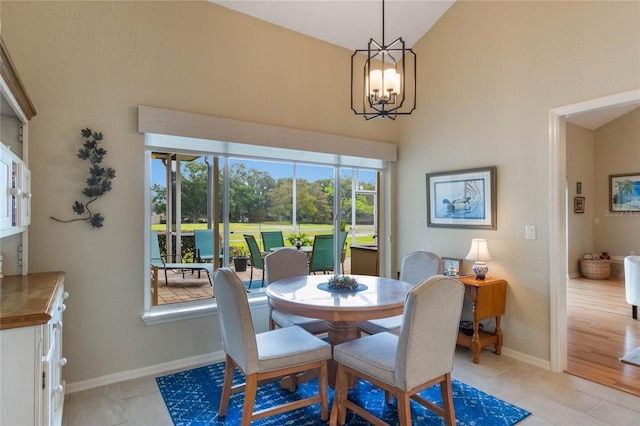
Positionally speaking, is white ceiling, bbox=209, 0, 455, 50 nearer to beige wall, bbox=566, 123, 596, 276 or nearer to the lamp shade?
the lamp shade

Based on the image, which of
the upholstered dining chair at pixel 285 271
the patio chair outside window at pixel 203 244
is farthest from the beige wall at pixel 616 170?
the patio chair outside window at pixel 203 244

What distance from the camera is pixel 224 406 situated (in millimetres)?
2311

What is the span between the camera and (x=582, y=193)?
293 inches

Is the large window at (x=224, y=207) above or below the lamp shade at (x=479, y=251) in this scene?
above

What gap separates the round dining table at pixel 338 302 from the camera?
2182mm

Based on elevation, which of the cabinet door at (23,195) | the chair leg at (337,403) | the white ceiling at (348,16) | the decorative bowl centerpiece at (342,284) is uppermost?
the white ceiling at (348,16)

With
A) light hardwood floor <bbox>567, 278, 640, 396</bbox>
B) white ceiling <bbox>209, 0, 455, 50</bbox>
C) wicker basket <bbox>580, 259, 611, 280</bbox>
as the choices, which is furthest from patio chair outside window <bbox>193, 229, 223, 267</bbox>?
wicker basket <bbox>580, 259, 611, 280</bbox>

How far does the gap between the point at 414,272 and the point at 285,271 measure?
122 cm

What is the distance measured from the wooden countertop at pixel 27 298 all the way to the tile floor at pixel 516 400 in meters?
0.92

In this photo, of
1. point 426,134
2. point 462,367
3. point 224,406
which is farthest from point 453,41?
point 224,406

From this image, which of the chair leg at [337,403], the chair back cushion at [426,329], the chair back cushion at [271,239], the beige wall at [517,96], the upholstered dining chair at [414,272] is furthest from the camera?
the chair back cushion at [271,239]

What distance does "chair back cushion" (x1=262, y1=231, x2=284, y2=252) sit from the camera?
3.86m

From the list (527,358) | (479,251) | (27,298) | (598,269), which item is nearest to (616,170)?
(598,269)

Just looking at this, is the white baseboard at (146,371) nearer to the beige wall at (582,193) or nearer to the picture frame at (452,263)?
the picture frame at (452,263)
